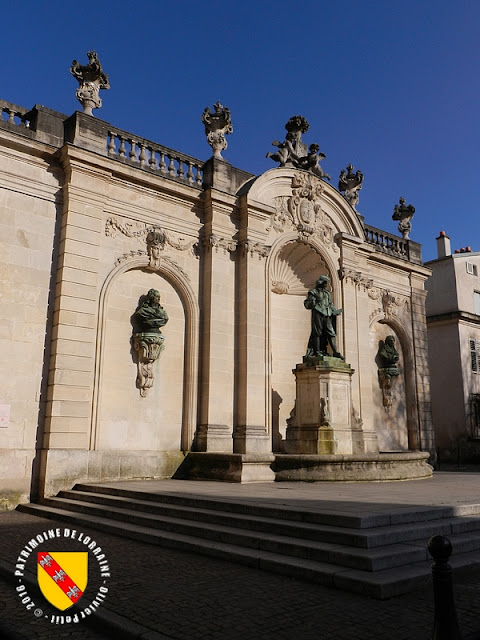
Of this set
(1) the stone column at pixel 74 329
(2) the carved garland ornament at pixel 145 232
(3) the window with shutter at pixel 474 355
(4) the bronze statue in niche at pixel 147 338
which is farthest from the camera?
(3) the window with shutter at pixel 474 355

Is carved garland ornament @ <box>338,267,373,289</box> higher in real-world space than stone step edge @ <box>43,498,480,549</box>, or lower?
higher

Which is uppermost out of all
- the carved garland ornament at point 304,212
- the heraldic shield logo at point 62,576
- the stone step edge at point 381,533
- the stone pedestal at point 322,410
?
the carved garland ornament at point 304,212

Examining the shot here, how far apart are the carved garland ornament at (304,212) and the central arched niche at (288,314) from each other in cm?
55

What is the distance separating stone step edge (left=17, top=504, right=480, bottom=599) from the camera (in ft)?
16.5

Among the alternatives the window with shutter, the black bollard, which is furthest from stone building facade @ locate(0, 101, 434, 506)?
the window with shutter

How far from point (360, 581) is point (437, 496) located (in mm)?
4246

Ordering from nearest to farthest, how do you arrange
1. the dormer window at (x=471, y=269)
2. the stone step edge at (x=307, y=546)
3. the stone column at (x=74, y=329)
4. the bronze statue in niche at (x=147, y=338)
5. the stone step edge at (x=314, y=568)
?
1. the stone step edge at (x=314, y=568)
2. the stone step edge at (x=307, y=546)
3. the stone column at (x=74, y=329)
4. the bronze statue in niche at (x=147, y=338)
5. the dormer window at (x=471, y=269)

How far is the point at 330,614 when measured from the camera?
4.53m

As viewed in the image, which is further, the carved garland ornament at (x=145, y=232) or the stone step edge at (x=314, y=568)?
the carved garland ornament at (x=145, y=232)

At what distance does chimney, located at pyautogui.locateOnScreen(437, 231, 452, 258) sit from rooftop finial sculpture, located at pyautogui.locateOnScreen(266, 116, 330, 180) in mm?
13012

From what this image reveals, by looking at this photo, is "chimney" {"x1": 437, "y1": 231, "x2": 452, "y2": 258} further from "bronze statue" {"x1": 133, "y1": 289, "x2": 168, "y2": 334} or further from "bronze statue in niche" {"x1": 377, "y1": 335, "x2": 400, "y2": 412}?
"bronze statue" {"x1": 133, "y1": 289, "x2": 168, "y2": 334}

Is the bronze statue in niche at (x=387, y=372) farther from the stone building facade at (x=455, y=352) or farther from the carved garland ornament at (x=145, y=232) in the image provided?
the carved garland ornament at (x=145, y=232)

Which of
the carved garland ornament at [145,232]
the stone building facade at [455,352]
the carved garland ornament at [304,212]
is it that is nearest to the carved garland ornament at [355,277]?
the carved garland ornament at [304,212]

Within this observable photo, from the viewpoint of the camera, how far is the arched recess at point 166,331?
41.4ft
